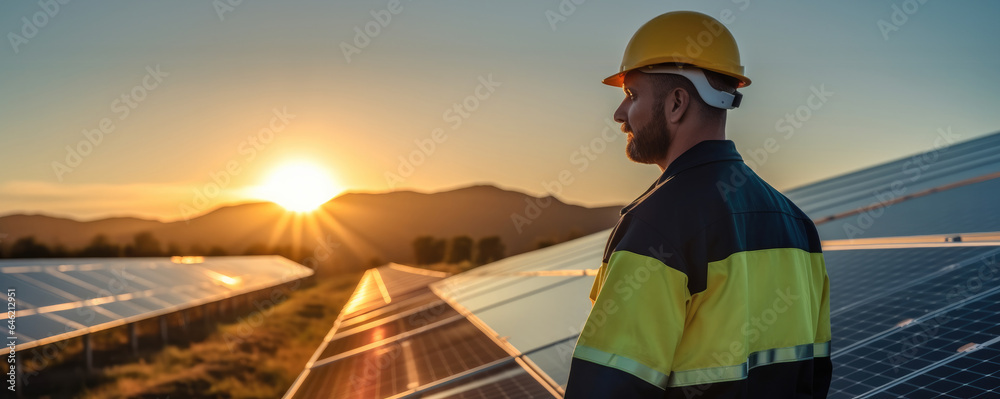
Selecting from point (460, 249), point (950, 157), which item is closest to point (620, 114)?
point (950, 157)

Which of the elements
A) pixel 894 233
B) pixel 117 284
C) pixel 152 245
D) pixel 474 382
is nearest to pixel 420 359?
pixel 474 382

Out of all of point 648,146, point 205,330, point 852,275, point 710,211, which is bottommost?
point 205,330

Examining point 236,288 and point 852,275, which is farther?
point 236,288

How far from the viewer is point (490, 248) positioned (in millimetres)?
65938

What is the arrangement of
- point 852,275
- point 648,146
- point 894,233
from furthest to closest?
point 894,233, point 852,275, point 648,146

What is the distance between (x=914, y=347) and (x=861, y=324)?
54 centimetres

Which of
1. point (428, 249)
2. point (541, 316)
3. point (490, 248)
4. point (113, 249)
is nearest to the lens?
point (541, 316)

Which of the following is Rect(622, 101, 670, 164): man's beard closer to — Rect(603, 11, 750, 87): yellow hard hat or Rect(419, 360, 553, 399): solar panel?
Rect(603, 11, 750, 87): yellow hard hat

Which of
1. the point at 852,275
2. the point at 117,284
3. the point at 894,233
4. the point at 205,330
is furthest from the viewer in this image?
the point at 205,330

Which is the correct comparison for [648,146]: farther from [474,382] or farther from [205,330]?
[205,330]

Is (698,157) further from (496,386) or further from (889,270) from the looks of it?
(889,270)

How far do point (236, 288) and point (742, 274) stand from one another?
20.5m

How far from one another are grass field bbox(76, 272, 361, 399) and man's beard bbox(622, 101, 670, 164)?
9165 mm

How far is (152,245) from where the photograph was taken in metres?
52.8
